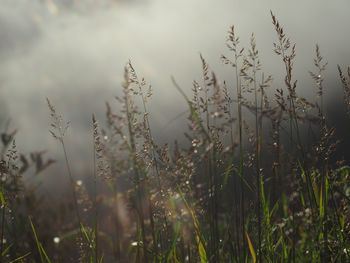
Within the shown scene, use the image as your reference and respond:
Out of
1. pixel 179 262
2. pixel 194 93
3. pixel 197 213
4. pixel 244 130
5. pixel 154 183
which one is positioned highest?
pixel 194 93

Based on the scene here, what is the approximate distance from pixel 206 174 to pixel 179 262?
21.4 inches

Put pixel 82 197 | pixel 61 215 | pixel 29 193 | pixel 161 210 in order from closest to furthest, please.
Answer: pixel 29 193 < pixel 61 215 < pixel 161 210 < pixel 82 197

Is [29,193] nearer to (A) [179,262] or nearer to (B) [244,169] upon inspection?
(A) [179,262]

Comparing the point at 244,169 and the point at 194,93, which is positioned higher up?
the point at 194,93

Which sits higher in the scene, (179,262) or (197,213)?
(197,213)

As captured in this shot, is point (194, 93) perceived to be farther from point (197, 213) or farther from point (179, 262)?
point (179, 262)

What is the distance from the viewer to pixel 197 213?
2617mm

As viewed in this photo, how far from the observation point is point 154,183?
2469 mm

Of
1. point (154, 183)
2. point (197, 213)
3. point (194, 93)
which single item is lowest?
point (197, 213)

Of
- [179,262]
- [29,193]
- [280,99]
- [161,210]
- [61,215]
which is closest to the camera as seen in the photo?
[29,193]

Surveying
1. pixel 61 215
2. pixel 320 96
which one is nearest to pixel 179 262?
pixel 61 215

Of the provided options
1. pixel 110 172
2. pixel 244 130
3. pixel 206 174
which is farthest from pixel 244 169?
pixel 110 172

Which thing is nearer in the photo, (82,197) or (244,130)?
(244,130)

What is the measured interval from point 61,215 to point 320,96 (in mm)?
1459
